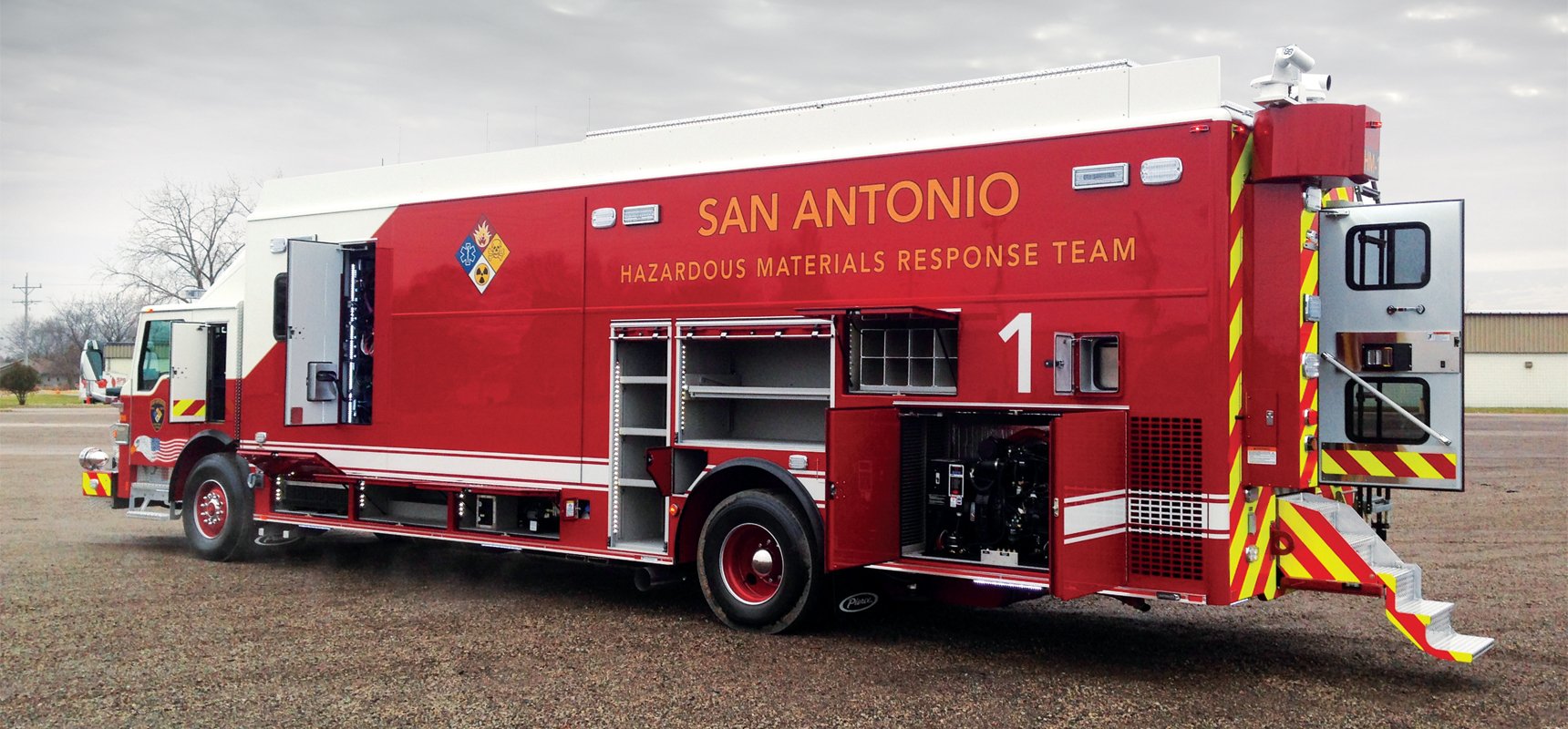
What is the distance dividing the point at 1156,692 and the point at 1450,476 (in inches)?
79.5

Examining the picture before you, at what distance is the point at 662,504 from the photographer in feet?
31.2

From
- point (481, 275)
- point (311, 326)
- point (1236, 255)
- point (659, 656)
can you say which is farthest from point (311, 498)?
point (1236, 255)

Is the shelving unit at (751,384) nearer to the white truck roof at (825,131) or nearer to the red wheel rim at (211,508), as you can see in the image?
the white truck roof at (825,131)

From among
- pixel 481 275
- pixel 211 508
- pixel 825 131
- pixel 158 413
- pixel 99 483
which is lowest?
pixel 211 508

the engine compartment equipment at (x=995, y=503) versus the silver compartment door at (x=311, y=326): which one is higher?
the silver compartment door at (x=311, y=326)

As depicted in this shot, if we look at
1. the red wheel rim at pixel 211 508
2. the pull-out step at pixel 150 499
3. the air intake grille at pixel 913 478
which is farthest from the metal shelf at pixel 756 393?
the pull-out step at pixel 150 499

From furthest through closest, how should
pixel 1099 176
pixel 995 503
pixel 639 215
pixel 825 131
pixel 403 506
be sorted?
pixel 403 506, pixel 639 215, pixel 825 131, pixel 995 503, pixel 1099 176

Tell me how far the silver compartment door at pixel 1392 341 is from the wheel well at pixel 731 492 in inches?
120

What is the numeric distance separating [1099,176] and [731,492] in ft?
10.5

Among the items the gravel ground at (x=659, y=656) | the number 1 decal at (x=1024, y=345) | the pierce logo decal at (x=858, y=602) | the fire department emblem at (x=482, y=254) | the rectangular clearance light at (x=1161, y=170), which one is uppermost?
the rectangular clearance light at (x=1161, y=170)

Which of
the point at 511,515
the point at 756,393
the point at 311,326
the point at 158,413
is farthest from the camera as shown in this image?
the point at 158,413

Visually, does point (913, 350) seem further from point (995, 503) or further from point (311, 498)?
point (311, 498)

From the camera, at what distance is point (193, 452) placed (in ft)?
40.3

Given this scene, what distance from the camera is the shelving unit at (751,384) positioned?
8.70m
